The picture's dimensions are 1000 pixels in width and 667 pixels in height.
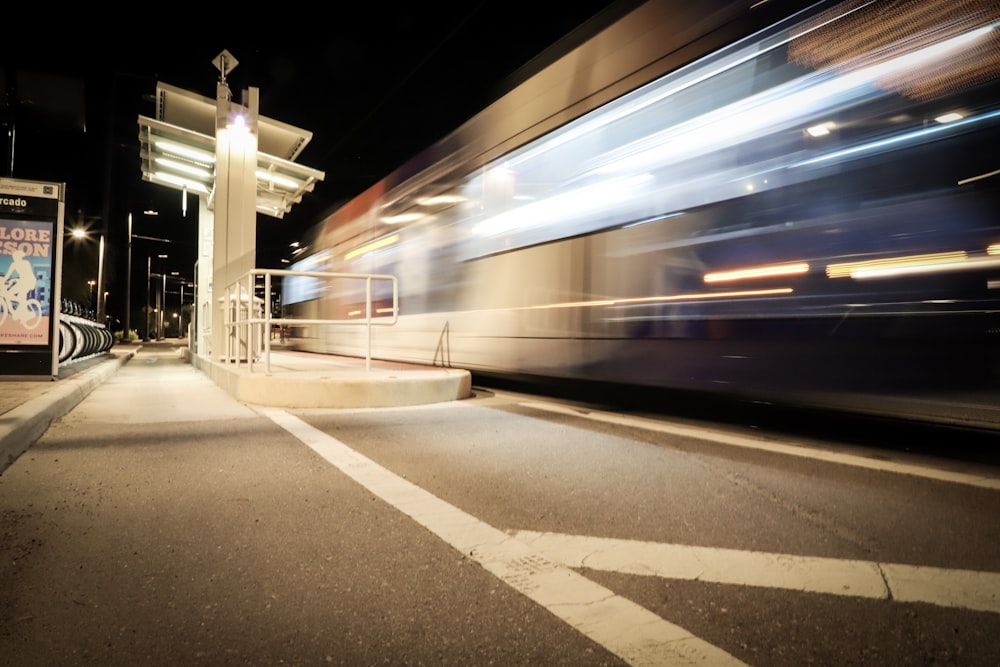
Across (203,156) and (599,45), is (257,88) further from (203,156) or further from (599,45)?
(599,45)

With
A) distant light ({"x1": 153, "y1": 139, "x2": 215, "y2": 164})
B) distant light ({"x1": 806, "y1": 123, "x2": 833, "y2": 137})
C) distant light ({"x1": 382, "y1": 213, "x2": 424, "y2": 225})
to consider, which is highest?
A: distant light ({"x1": 153, "y1": 139, "x2": 215, "y2": 164})

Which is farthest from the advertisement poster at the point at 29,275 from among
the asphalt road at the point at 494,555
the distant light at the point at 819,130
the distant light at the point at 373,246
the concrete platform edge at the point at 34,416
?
the distant light at the point at 819,130

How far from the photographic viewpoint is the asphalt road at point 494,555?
1838 millimetres

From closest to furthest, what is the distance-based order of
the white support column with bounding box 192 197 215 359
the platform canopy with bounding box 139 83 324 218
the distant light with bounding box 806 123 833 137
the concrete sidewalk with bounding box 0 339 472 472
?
the distant light with bounding box 806 123 833 137 < the concrete sidewalk with bounding box 0 339 472 472 < the platform canopy with bounding box 139 83 324 218 < the white support column with bounding box 192 197 215 359

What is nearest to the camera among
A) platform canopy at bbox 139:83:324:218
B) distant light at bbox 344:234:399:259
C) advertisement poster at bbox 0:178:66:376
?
advertisement poster at bbox 0:178:66:376

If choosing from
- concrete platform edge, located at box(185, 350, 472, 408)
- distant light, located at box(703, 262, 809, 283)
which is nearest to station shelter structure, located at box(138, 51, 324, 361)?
concrete platform edge, located at box(185, 350, 472, 408)

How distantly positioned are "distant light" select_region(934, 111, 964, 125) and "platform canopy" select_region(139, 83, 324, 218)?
423 inches

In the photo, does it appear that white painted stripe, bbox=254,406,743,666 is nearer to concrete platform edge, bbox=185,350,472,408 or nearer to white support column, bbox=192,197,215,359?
concrete platform edge, bbox=185,350,472,408

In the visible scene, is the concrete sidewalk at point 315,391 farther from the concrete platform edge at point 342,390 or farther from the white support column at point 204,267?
the white support column at point 204,267

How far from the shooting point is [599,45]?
21.4 ft

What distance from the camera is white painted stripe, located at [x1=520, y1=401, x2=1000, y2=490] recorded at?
377 centimetres

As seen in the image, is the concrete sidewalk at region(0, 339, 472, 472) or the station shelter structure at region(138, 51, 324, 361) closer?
the concrete sidewalk at region(0, 339, 472, 472)

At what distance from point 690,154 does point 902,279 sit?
7.58 ft

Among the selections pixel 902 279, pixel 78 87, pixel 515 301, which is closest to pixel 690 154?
pixel 902 279
